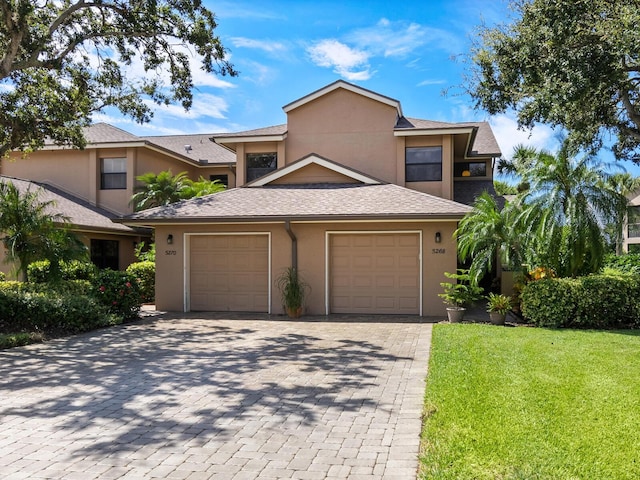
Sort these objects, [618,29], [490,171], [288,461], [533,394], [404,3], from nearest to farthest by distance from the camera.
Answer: [288,461], [533,394], [618,29], [404,3], [490,171]

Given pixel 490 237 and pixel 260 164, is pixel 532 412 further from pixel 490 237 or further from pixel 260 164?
pixel 260 164

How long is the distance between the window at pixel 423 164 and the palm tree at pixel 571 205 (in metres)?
5.02

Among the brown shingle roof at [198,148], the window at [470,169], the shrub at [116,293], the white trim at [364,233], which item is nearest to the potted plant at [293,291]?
the white trim at [364,233]

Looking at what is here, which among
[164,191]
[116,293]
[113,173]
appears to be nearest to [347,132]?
[164,191]

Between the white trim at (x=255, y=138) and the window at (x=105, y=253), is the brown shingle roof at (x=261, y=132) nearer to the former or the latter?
the white trim at (x=255, y=138)

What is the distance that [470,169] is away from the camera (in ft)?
65.3

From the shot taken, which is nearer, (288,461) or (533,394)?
(288,461)

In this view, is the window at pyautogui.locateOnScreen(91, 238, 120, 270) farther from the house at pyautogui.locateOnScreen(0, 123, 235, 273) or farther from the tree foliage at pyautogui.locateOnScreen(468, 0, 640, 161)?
the tree foliage at pyautogui.locateOnScreen(468, 0, 640, 161)

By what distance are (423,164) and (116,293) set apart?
1061cm

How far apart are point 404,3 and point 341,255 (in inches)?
273

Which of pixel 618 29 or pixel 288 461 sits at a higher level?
pixel 618 29

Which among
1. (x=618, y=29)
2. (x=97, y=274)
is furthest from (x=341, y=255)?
(x=618, y=29)

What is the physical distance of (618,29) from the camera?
375 inches

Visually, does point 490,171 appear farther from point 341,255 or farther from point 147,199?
point 147,199
